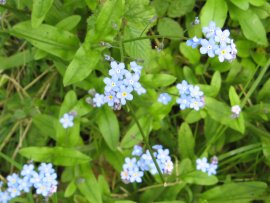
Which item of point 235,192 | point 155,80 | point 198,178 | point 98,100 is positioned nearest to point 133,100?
point 155,80

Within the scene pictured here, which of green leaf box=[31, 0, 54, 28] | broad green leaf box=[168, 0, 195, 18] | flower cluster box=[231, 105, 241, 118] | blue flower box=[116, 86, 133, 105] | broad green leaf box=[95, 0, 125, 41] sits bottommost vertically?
blue flower box=[116, 86, 133, 105]

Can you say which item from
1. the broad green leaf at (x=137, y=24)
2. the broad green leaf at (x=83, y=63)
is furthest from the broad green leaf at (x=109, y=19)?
the broad green leaf at (x=137, y=24)

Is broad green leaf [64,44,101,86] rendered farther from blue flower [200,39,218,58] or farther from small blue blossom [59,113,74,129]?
blue flower [200,39,218,58]

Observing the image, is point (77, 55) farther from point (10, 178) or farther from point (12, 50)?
point (12, 50)

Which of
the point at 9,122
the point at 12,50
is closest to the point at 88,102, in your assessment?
the point at 9,122

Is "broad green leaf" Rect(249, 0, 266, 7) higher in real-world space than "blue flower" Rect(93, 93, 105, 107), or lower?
higher

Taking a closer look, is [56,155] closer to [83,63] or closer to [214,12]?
[83,63]

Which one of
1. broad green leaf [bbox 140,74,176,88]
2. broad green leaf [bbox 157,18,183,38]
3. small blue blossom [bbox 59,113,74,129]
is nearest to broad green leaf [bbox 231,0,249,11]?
broad green leaf [bbox 157,18,183,38]

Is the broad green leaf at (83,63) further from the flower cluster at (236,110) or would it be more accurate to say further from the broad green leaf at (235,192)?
the broad green leaf at (235,192)
